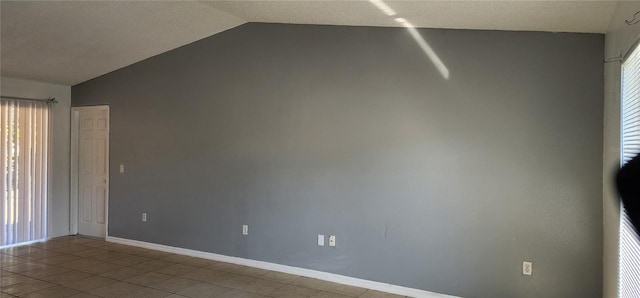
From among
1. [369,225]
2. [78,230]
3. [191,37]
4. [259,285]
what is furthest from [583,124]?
[78,230]

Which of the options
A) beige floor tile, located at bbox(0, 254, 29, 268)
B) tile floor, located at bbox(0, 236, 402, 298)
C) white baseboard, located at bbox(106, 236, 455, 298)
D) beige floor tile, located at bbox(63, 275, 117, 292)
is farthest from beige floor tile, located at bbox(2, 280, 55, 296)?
white baseboard, located at bbox(106, 236, 455, 298)

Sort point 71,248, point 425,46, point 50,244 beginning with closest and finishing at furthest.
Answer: point 425,46
point 71,248
point 50,244

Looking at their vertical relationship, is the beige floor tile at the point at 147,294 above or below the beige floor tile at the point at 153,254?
above

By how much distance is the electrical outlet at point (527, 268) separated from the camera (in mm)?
3344

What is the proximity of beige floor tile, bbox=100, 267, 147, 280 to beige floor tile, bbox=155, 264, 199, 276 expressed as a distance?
0.22 m

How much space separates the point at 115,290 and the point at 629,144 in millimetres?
4276

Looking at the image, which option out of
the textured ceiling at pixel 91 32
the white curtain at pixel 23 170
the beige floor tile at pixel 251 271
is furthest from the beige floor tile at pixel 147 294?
the white curtain at pixel 23 170

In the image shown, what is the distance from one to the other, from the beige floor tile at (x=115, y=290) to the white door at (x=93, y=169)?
2.25 meters

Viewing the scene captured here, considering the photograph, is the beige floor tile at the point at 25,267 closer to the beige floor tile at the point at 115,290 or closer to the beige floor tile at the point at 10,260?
the beige floor tile at the point at 10,260

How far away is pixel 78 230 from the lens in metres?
6.24

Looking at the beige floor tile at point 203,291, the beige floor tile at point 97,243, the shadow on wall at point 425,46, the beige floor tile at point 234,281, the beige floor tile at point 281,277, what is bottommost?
the beige floor tile at point 97,243

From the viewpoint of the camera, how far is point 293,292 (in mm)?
3805

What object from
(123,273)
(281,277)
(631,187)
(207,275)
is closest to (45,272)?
(123,273)

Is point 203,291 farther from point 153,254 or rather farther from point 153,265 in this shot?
point 153,254
